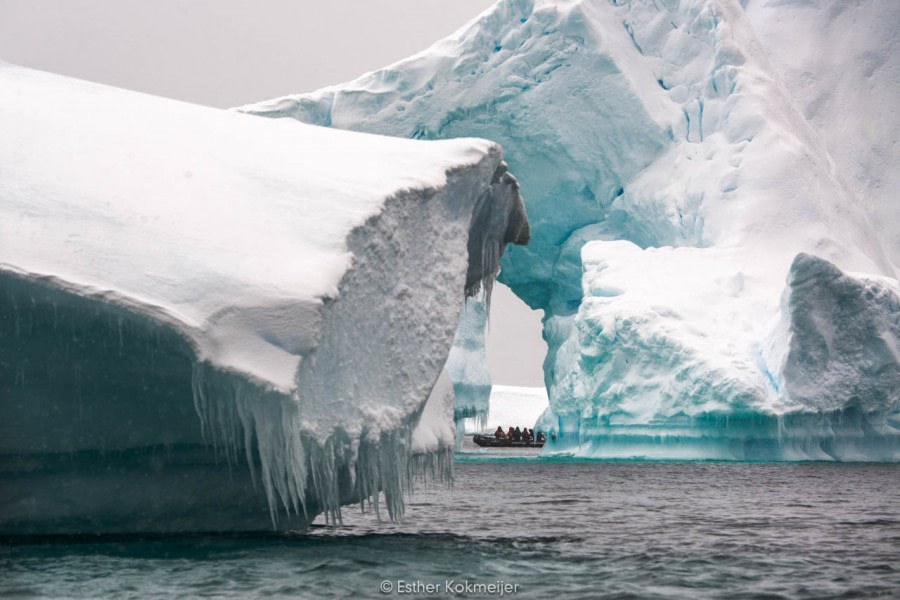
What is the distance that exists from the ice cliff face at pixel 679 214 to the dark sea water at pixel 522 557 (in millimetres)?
8013

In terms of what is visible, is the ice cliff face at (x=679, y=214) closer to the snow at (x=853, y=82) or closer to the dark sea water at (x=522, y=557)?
the snow at (x=853, y=82)

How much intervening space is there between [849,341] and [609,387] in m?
4.66

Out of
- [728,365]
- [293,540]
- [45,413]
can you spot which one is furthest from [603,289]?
[45,413]

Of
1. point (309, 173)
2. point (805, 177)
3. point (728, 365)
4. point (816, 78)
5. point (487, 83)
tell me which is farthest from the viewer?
point (816, 78)

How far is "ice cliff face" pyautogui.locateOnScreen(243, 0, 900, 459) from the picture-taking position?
20484 mm

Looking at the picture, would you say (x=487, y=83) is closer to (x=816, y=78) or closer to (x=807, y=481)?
(x=816, y=78)

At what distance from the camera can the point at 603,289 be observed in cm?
2283

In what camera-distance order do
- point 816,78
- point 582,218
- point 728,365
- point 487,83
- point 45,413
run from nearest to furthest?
point 45,413, point 728,365, point 487,83, point 582,218, point 816,78

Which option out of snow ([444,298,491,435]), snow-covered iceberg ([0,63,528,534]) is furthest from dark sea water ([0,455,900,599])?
snow ([444,298,491,435])

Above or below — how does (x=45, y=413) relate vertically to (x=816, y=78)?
below

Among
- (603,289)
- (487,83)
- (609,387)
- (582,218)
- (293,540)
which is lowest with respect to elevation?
(293,540)

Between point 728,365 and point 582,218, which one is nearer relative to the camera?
point 728,365

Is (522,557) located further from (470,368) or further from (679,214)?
(470,368)

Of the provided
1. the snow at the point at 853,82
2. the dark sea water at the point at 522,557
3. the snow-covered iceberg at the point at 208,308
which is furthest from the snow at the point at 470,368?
the snow-covered iceberg at the point at 208,308
